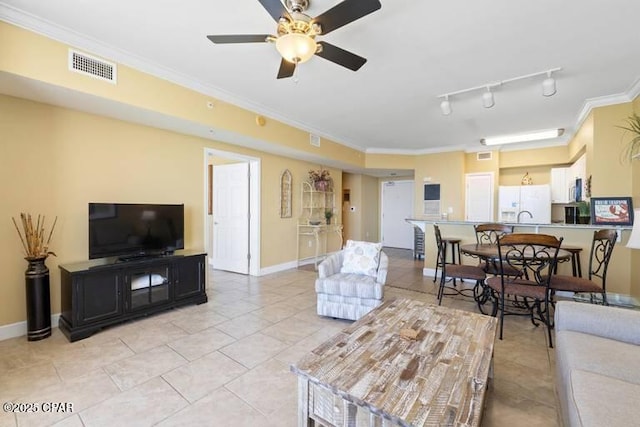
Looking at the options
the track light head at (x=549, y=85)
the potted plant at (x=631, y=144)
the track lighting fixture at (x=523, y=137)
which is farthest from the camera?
the track lighting fixture at (x=523, y=137)

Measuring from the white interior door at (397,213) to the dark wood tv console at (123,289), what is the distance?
627cm

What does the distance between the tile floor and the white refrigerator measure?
11.5 feet

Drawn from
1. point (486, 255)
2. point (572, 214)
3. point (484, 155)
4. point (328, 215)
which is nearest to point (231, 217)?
point (328, 215)

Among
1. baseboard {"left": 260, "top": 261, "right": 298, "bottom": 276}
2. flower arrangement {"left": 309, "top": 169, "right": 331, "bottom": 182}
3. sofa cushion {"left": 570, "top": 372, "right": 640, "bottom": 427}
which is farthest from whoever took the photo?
flower arrangement {"left": 309, "top": 169, "right": 331, "bottom": 182}

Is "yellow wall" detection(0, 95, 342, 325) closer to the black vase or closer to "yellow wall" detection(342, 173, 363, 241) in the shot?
the black vase

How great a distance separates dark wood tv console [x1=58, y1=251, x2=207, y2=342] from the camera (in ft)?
8.77

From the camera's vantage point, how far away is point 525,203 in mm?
5816

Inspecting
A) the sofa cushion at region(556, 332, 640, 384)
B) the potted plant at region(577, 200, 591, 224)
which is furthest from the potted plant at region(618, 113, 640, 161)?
the sofa cushion at region(556, 332, 640, 384)

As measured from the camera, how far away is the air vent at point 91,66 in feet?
8.16

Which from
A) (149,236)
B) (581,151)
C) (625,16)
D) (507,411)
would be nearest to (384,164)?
(581,151)

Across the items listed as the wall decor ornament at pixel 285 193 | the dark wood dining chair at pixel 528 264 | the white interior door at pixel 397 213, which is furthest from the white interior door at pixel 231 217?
the white interior door at pixel 397 213

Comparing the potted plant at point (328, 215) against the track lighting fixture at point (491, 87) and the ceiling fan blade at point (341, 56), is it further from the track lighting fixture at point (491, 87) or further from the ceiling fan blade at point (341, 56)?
the ceiling fan blade at point (341, 56)

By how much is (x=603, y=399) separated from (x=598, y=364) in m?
0.37

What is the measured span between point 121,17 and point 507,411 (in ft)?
12.9
